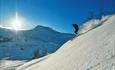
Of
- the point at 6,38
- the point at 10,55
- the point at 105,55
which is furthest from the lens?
the point at 6,38

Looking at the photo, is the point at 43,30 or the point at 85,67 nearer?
the point at 85,67

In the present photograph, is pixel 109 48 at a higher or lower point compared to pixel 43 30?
lower

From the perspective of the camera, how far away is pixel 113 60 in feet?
16.1

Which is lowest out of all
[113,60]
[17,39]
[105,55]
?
[113,60]

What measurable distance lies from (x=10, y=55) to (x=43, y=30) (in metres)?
69.6

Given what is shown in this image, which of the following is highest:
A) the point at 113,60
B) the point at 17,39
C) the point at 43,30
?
the point at 43,30

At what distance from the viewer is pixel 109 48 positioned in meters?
6.05

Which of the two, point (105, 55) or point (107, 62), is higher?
point (105, 55)

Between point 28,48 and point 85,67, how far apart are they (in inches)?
2957

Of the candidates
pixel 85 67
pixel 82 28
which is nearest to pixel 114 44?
pixel 85 67

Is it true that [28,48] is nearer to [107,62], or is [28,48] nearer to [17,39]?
[17,39]

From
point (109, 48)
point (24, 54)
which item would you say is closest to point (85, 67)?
point (109, 48)

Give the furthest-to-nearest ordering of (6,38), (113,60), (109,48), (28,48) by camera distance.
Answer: (6,38) → (28,48) → (109,48) → (113,60)

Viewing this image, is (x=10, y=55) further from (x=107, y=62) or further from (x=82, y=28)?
(x=107, y=62)
